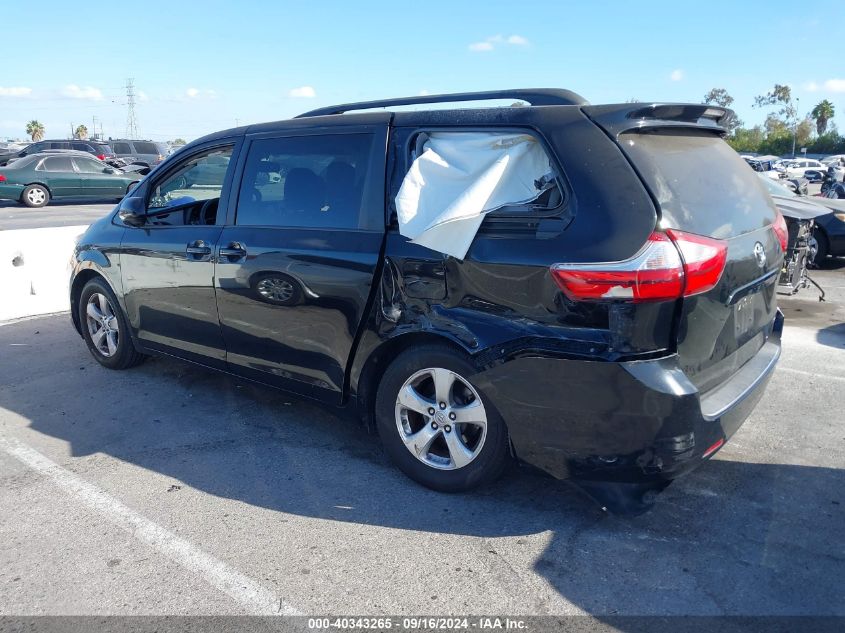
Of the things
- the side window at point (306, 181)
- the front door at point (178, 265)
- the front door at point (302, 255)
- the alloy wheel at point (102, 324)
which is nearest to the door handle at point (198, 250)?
the front door at point (178, 265)

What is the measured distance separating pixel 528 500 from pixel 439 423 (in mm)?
595

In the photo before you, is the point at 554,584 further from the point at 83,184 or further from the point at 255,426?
the point at 83,184

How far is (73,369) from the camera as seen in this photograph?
5977mm

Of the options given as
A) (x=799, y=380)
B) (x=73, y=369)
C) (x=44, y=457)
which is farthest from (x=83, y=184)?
(x=799, y=380)

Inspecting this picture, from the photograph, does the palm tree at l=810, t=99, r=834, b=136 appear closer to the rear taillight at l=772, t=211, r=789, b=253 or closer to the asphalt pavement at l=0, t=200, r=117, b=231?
the asphalt pavement at l=0, t=200, r=117, b=231

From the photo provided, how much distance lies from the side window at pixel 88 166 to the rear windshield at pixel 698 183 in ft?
71.4

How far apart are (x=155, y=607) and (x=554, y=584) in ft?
5.21

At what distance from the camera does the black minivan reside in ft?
9.98

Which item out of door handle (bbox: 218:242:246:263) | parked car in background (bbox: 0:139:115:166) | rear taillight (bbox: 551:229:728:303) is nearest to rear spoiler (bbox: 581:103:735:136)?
rear taillight (bbox: 551:229:728:303)

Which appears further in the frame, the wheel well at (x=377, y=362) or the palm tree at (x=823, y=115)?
the palm tree at (x=823, y=115)

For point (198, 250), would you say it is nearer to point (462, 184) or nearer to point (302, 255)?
point (302, 255)

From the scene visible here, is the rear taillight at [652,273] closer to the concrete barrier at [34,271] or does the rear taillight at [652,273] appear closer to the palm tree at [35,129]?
the concrete barrier at [34,271]

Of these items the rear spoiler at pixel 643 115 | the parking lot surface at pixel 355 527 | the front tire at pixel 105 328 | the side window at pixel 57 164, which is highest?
the rear spoiler at pixel 643 115

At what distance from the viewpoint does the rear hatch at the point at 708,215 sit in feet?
10.3
